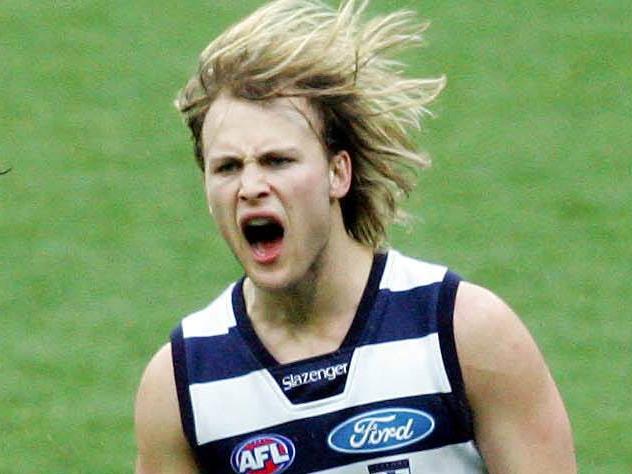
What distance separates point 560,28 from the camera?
1173cm

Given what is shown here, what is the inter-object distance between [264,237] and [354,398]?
1.35ft

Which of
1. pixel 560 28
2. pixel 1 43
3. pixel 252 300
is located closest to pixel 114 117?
pixel 1 43

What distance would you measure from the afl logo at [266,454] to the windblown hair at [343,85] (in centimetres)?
54

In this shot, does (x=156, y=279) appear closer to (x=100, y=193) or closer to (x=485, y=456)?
(x=100, y=193)

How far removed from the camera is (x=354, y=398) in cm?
517

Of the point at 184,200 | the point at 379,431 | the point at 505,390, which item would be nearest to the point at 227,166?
the point at 379,431

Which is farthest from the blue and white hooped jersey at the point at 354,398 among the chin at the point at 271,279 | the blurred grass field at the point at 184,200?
the blurred grass field at the point at 184,200

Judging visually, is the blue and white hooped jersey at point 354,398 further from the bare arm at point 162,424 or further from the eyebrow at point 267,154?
the eyebrow at point 267,154

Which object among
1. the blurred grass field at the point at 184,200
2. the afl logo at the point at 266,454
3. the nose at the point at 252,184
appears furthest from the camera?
the blurred grass field at the point at 184,200

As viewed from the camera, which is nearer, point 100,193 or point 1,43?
point 100,193

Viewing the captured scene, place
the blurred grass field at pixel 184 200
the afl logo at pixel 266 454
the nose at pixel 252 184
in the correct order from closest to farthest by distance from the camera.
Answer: the nose at pixel 252 184, the afl logo at pixel 266 454, the blurred grass field at pixel 184 200

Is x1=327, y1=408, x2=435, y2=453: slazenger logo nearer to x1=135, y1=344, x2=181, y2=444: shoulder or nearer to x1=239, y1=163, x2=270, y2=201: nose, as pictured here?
x1=135, y1=344, x2=181, y2=444: shoulder

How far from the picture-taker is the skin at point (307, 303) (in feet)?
16.6

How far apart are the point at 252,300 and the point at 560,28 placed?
6.63 metres
